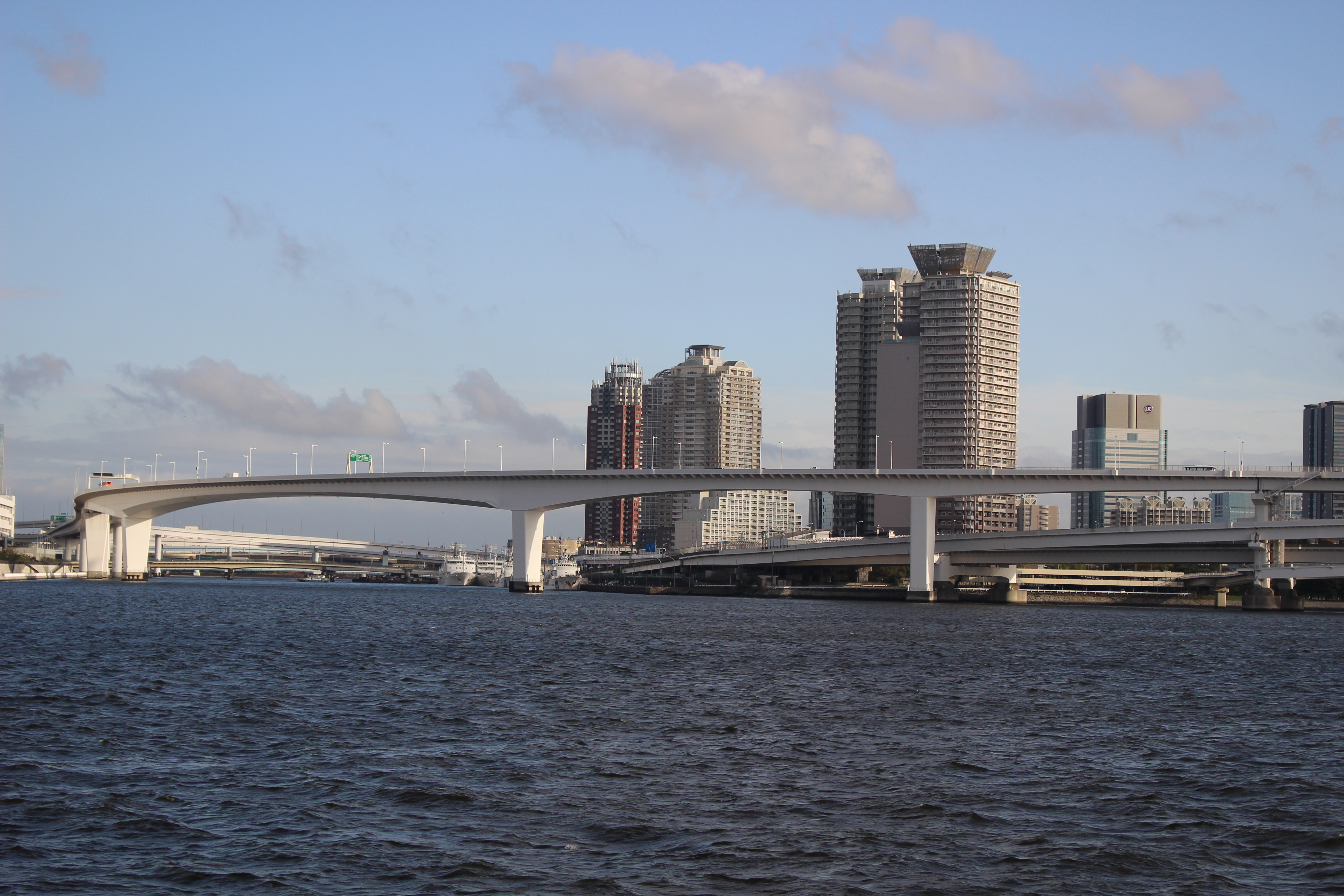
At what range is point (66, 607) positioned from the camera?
83.9 m

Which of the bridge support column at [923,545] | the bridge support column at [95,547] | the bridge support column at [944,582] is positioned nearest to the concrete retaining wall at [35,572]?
the bridge support column at [95,547]

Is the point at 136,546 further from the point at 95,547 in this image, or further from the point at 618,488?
the point at 618,488

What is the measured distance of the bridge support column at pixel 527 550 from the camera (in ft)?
420

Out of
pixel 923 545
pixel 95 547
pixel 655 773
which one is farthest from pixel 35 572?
pixel 655 773

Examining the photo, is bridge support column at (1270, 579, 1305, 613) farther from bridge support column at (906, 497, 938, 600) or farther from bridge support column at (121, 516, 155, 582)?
bridge support column at (121, 516, 155, 582)

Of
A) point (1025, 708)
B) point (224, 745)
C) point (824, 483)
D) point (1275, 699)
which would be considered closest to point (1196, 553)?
point (824, 483)

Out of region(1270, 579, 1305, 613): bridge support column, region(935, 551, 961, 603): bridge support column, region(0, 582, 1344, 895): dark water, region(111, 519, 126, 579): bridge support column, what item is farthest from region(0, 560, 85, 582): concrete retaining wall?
region(1270, 579, 1305, 613): bridge support column

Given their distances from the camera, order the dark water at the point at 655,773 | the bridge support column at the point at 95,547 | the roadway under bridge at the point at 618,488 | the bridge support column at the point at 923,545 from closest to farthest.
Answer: the dark water at the point at 655,773, the roadway under bridge at the point at 618,488, the bridge support column at the point at 923,545, the bridge support column at the point at 95,547

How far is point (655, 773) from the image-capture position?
80.3ft

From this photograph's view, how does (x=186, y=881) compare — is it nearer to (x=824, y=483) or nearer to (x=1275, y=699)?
(x=1275, y=699)

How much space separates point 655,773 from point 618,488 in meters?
99.9

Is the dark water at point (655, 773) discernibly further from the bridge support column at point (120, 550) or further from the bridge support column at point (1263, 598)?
the bridge support column at point (120, 550)

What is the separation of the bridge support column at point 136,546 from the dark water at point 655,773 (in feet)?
361

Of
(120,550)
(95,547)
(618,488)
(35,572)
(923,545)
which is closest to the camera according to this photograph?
(923,545)
